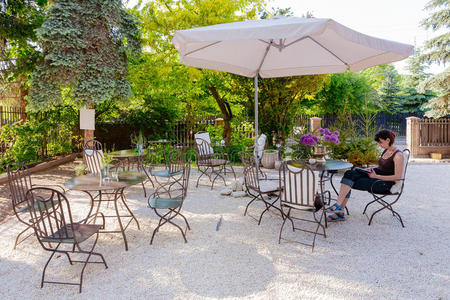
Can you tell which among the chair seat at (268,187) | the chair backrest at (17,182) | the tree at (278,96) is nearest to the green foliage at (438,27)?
the tree at (278,96)

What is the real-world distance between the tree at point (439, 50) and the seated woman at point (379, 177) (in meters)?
12.7

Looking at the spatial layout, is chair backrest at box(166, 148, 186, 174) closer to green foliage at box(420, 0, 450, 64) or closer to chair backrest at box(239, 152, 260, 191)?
chair backrest at box(239, 152, 260, 191)

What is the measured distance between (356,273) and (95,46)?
27.2ft

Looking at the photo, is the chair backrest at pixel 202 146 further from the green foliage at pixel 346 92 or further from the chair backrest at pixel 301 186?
the green foliage at pixel 346 92

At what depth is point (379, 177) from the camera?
4.22m

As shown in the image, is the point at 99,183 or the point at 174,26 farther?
the point at 174,26

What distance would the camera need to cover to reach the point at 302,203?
141 inches

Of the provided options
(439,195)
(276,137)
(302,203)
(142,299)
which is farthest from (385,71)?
(142,299)

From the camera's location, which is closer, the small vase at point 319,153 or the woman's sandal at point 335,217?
the woman's sandal at point 335,217

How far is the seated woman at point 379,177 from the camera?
13.9 feet

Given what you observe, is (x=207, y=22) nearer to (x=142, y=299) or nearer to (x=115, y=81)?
(x=115, y=81)

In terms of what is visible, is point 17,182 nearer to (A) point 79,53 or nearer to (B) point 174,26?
(A) point 79,53

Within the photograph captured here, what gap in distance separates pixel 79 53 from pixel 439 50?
51.7ft

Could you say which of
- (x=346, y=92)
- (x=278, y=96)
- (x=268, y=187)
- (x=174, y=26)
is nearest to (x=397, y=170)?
(x=268, y=187)
